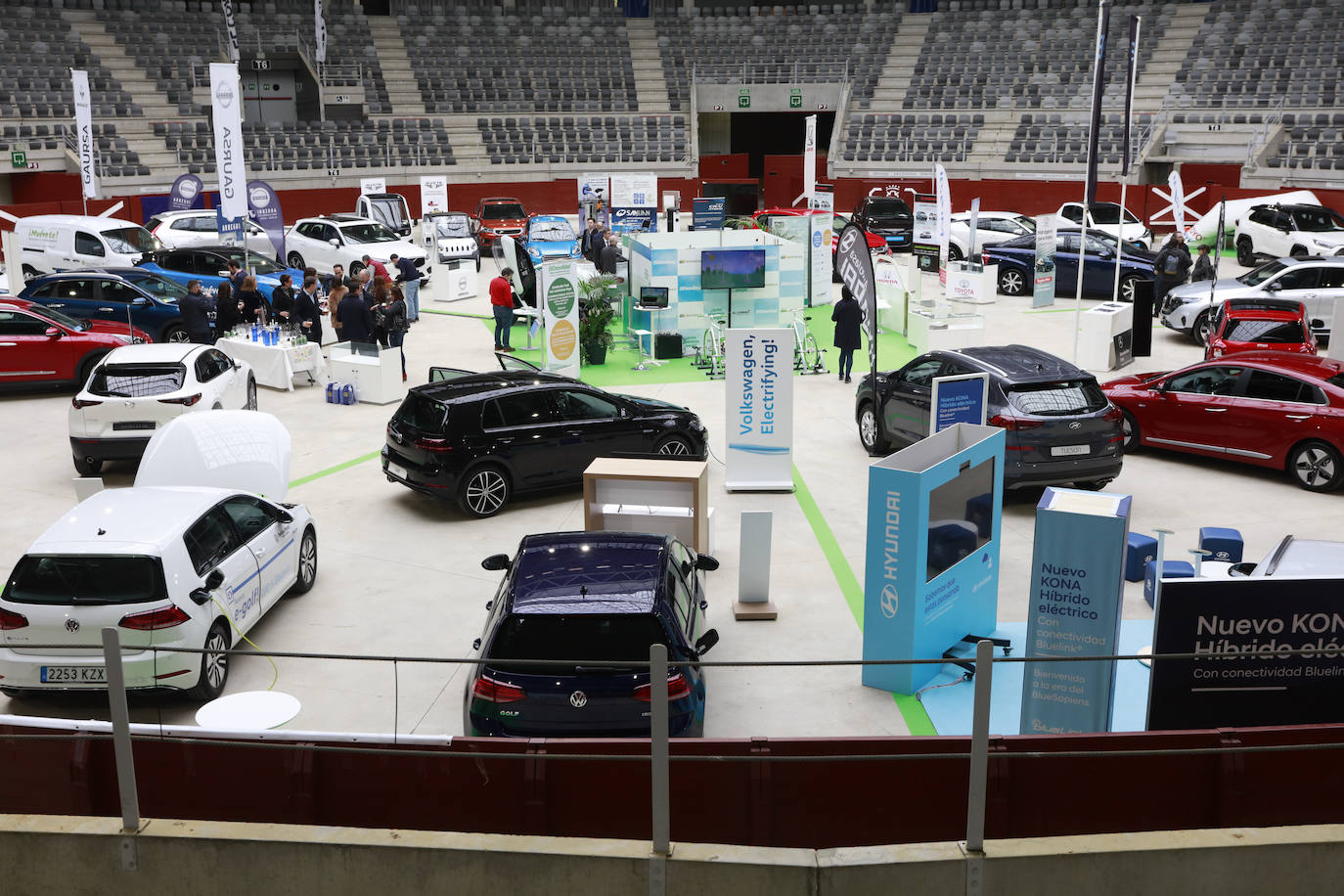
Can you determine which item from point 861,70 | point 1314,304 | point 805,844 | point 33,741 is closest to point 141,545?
point 33,741

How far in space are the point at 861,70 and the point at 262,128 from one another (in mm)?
22935

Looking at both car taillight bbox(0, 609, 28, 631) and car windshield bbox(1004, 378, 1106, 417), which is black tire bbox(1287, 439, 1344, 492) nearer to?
car windshield bbox(1004, 378, 1106, 417)

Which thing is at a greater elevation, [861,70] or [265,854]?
[861,70]

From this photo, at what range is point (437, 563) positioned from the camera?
12.0 m

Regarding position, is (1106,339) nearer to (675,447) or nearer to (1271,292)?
(1271,292)

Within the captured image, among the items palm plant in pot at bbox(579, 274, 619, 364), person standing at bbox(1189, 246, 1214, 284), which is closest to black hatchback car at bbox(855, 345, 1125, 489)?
palm plant in pot at bbox(579, 274, 619, 364)

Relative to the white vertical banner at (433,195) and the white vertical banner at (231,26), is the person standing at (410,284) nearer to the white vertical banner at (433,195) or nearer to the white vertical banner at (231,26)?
the white vertical banner at (433,195)

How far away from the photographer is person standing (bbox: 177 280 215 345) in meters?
19.8

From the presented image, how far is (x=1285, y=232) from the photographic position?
1204 inches

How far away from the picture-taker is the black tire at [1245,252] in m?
31.6

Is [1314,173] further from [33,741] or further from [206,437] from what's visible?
[33,741]

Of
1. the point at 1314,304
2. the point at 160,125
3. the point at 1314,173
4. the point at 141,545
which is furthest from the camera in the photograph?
the point at 160,125

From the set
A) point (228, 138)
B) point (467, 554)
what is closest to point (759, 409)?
point (467, 554)

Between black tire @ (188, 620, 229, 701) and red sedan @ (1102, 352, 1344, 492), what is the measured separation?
11.1m
